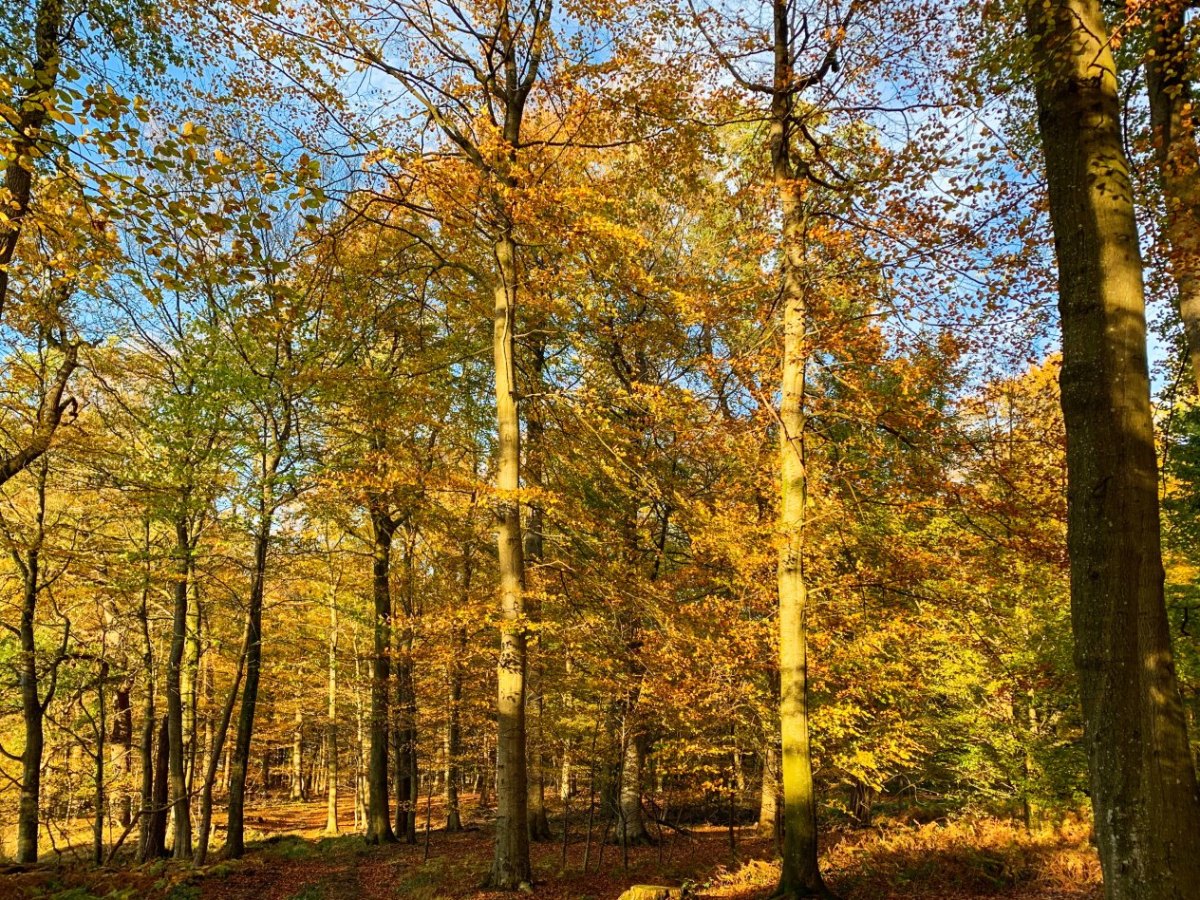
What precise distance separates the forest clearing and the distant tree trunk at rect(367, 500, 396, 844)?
0.48ft


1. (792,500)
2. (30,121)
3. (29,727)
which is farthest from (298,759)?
(30,121)

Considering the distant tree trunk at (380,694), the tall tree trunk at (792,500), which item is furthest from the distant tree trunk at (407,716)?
the tall tree trunk at (792,500)

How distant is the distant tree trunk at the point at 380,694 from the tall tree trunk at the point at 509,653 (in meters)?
6.25

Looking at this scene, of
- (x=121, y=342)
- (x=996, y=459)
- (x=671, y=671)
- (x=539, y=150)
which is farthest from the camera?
(x=121, y=342)

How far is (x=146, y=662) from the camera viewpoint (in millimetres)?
12898

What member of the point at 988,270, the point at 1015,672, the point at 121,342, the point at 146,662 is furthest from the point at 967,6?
the point at 146,662

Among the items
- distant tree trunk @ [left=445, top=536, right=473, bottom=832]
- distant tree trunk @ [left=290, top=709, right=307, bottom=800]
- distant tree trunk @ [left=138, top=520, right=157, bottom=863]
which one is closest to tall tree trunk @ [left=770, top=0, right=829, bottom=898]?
distant tree trunk @ [left=445, top=536, right=473, bottom=832]

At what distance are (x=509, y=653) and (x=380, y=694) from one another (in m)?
7.91

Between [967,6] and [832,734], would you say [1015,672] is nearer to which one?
[832,734]

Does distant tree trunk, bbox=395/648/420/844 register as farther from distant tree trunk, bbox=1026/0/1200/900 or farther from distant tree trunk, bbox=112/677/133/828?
distant tree trunk, bbox=1026/0/1200/900

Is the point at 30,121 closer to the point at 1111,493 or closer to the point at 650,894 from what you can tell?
the point at 1111,493

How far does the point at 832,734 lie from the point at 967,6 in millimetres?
9312

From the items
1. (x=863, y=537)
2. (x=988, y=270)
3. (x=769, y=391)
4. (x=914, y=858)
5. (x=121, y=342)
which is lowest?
(x=914, y=858)

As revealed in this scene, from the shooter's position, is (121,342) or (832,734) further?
(121,342)
